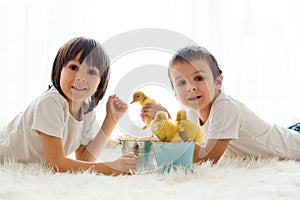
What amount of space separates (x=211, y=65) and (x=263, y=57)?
0.87m

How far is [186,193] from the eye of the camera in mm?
736

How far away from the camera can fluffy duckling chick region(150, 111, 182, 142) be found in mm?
964

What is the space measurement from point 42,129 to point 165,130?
1.24ft

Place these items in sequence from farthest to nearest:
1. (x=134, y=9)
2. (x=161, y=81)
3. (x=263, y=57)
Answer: (x=263, y=57) < (x=134, y=9) < (x=161, y=81)

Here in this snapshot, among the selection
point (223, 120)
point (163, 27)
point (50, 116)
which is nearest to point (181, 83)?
point (223, 120)

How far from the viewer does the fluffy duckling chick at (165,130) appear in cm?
96

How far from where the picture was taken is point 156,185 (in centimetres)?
82

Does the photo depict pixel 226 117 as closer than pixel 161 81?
No

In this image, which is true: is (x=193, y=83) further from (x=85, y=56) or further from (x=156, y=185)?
(x=156, y=185)

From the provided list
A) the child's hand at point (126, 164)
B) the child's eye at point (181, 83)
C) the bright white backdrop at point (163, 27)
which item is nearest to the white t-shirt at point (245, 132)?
the child's eye at point (181, 83)

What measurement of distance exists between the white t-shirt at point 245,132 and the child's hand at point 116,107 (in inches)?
9.5

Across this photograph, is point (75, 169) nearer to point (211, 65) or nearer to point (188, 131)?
point (188, 131)

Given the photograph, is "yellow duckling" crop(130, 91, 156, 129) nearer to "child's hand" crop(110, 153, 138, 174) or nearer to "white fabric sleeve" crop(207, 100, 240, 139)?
"child's hand" crop(110, 153, 138, 174)

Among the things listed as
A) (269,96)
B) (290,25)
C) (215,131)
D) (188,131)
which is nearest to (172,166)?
(188,131)
